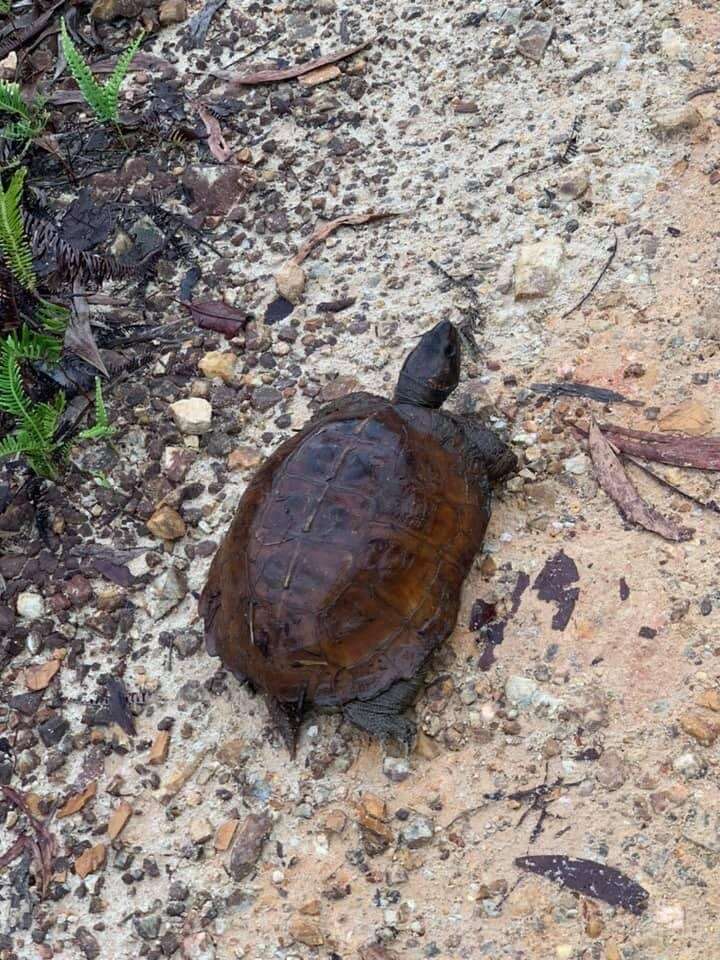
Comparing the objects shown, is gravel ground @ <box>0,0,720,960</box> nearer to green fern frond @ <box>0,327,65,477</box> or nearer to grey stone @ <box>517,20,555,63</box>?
grey stone @ <box>517,20,555,63</box>

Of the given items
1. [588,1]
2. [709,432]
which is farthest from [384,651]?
[588,1]

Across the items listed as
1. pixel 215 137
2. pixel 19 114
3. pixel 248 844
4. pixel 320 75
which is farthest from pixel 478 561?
pixel 19 114

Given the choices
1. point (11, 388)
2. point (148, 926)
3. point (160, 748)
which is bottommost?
point (148, 926)

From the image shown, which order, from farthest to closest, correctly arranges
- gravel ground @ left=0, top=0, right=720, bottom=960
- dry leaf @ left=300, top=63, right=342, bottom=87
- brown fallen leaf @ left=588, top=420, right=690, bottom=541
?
1. dry leaf @ left=300, top=63, right=342, bottom=87
2. brown fallen leaf @ left=588, top=420, right=690, bottom=541
3. gravel ground @ left=0, top=0, right=720, bottom=960

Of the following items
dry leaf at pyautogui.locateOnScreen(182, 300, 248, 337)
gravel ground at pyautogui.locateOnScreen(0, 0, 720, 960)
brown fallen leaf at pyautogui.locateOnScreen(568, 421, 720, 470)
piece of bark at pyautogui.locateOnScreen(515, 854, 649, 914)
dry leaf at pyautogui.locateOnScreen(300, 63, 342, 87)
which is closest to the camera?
piece of bark at pyautogui.locateOnScreen(515, 854, 649, 914)

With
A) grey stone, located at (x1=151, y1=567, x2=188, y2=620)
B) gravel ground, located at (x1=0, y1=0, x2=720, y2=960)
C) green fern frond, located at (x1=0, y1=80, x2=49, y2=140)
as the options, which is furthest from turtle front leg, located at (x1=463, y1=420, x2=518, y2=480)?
green fern frond, located at (x1=0, y1=80, x2=49, y2=140)

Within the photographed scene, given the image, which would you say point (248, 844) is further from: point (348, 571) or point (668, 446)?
point (668, 446)
